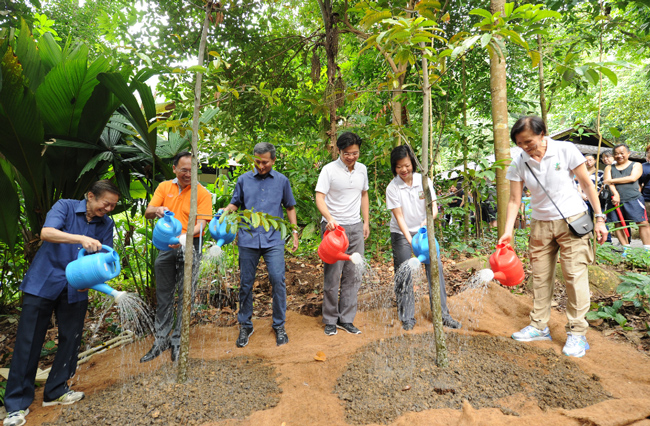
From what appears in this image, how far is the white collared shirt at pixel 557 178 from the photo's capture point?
253cm

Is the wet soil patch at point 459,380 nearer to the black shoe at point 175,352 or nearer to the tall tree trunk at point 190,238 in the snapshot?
the tall tree trunk at point 190,238

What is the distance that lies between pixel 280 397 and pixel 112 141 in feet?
8.25

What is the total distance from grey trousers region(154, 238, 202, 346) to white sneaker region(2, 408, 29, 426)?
89 centimetres

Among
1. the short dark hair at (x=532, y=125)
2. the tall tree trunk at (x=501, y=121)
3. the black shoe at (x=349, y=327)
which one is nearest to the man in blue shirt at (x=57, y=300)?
the black shoe at (x=349, y=327)

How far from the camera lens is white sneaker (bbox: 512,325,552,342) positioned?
2.70 meters

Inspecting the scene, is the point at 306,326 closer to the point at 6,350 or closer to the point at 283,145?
the point at 283,145

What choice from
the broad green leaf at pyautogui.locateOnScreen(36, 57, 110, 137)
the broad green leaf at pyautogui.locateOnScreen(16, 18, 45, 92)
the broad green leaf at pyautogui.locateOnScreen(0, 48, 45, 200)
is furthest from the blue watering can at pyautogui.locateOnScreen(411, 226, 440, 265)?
the broad green leaf at pyautogui.locateOnScreen(16, 18, 45, 92)

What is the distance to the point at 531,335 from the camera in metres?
2.71

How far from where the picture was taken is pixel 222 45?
4.71 m

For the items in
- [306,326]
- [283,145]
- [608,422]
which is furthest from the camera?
[283,145]

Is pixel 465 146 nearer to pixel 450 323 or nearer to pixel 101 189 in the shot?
pixel 450 323

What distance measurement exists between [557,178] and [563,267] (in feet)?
2.05

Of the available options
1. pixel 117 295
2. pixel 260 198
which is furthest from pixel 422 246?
pixel 117 295

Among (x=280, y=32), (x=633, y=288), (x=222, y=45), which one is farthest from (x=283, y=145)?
(x=633, y=288)
